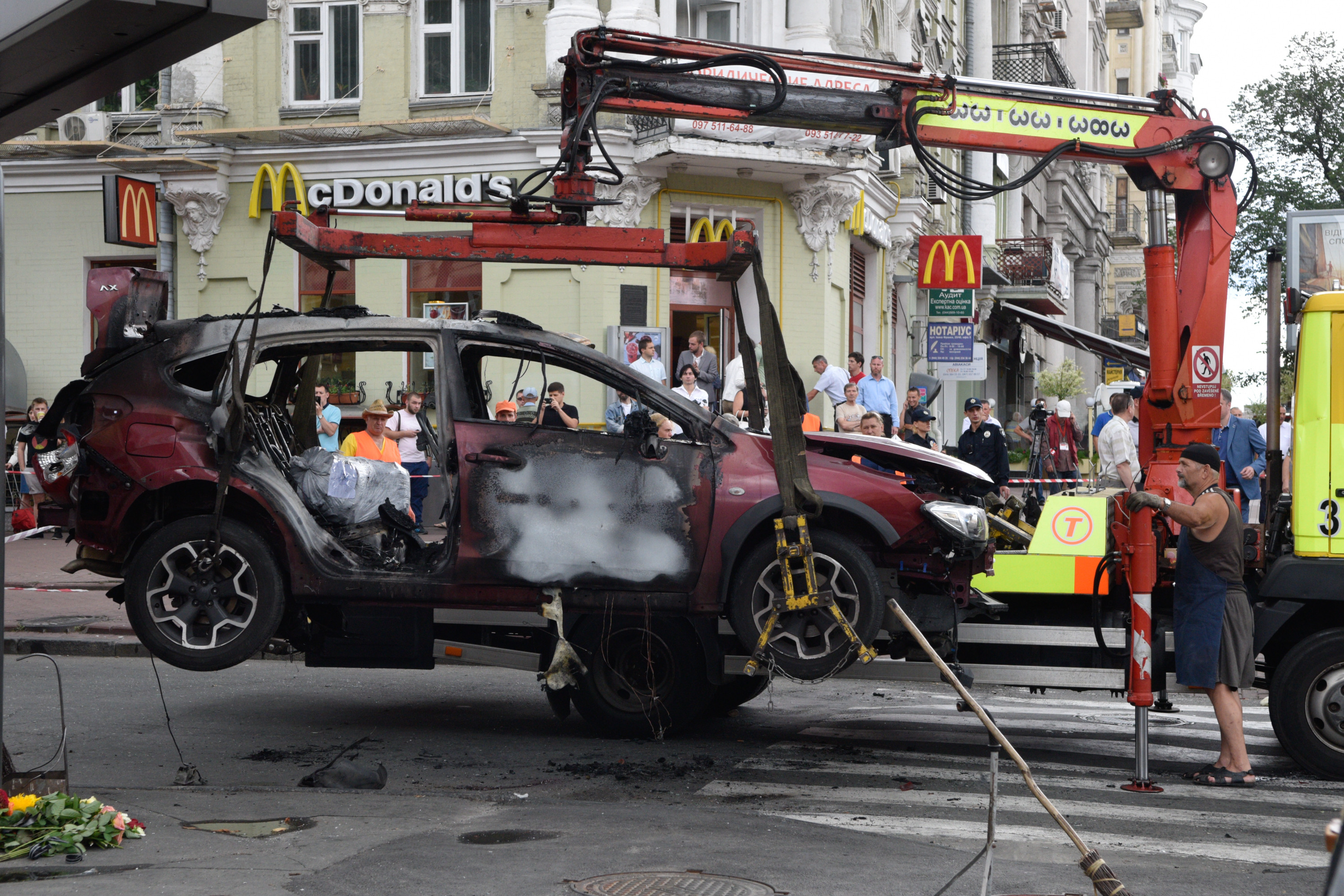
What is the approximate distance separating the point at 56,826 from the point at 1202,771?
18.5ft

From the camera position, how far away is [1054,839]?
6.20 metres

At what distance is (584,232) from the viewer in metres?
7.81

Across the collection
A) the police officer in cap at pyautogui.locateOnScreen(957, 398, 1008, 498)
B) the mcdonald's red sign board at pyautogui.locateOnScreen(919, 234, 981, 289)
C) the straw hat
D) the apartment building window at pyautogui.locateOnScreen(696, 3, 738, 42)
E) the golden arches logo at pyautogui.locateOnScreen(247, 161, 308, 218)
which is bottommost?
the police officer in cap at pyautogui.locateOnScreen(957, 398, 1008, 498)

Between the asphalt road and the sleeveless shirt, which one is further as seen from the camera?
the sleeveless shirt

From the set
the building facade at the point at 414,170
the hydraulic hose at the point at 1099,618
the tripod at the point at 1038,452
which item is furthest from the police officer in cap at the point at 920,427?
the hydraulic hose at the point at 1099,618

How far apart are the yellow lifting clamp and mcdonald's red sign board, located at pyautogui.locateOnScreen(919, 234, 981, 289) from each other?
16.3 metres

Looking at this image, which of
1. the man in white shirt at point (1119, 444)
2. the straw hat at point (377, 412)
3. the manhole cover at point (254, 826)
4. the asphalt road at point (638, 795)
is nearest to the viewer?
the asphalt road at point (638, 795)

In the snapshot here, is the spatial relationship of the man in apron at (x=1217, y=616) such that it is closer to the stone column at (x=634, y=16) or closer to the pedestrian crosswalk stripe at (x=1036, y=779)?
the pedestrian crosswalk stripe at (x=1036, y=779)

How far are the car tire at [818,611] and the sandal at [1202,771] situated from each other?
75.2 inches

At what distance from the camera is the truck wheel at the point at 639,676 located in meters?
8.12

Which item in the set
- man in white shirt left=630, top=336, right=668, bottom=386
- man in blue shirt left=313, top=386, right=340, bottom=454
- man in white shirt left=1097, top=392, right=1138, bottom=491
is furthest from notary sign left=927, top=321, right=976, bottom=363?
man in blue shirt left=313, top=386, right=340, bottom=454

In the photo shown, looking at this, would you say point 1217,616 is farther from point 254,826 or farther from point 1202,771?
point 254,826

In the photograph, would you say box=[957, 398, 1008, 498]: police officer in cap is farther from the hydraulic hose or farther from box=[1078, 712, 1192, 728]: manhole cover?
the hydraulic hose

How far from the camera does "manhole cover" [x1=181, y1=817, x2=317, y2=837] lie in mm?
6090
